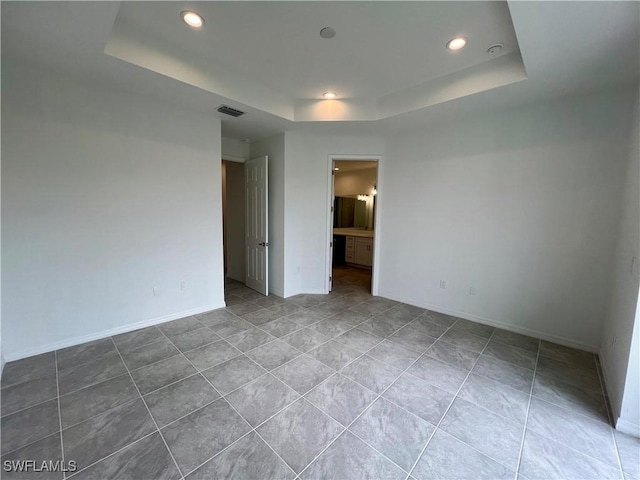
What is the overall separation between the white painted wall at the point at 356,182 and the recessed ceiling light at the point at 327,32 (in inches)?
198

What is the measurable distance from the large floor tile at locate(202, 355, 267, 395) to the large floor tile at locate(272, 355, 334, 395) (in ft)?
0.65

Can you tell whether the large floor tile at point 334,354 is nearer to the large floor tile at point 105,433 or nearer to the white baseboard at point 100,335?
the large floor tile at point 105,433

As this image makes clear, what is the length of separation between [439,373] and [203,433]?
1.96 metres

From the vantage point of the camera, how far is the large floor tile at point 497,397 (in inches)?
74.6

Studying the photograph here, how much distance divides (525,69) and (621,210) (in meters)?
1.65

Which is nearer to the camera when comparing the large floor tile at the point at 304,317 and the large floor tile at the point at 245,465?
the large floor tile at the point at 245,465

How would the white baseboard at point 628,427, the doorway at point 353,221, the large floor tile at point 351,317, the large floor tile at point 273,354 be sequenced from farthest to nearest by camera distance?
1. the doorway at point 353,221
2. the large floor tile at point 351,317
3. the large floor tile at point 273,354
4. the white baseboard at point 628,427

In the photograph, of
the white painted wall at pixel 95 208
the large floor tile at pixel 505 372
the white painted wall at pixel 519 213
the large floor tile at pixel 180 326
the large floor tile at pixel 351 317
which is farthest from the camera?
the large floor tile at pixel 351 317

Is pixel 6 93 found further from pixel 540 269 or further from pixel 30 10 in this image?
pixel 540 269

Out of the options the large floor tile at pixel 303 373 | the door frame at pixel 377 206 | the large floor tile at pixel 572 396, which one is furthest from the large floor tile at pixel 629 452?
the door frame at pixel 377 206

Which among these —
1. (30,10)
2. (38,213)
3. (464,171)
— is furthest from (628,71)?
(38,213)

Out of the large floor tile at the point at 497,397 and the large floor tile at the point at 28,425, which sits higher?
the large floor tile at the point at 28,425

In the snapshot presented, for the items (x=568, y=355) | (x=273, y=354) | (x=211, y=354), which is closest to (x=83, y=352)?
(x=211, y=354)

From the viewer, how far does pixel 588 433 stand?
1728mm
